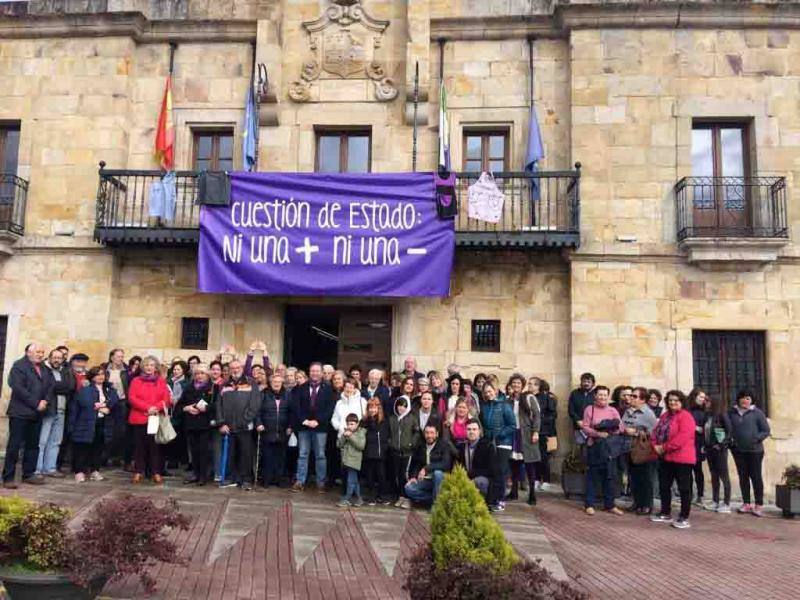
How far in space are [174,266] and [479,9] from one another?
25.2 ft

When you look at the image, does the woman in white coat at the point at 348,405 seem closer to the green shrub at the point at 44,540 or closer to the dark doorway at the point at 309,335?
the dark doorway at the point at 309,335

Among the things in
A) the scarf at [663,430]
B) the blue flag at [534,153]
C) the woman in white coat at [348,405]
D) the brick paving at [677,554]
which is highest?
the blue flag at [534,153]

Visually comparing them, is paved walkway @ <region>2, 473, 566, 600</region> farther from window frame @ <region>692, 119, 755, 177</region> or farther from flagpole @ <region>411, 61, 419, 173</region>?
window frame @ <region>692, 119, 755, 177</region>

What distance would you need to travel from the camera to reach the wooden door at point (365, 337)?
510 inches

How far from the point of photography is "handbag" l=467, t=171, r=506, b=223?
11797 millimetres

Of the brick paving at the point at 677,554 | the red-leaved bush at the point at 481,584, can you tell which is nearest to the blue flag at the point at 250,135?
the brick paving at the point at 677,554

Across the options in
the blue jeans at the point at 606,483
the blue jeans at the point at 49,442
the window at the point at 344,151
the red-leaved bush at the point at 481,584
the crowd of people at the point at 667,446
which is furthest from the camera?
the window at the point at 344,151

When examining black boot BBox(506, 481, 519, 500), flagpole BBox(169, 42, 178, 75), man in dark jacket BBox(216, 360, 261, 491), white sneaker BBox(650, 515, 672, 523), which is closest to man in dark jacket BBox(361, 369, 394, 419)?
man in dark jacket BBox(216, 360, 261, 491)

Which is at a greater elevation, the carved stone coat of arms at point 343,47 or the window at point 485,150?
the carved stone coat of arms at point 343,47

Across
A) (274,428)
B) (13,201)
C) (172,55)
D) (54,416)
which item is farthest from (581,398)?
(13,201)

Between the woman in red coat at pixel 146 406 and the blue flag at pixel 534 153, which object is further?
the blue flag at pixel 534 153

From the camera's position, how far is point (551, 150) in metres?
12.8

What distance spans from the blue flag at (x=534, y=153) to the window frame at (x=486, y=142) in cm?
53

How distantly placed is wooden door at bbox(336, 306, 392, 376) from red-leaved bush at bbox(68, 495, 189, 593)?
25.1 feet
